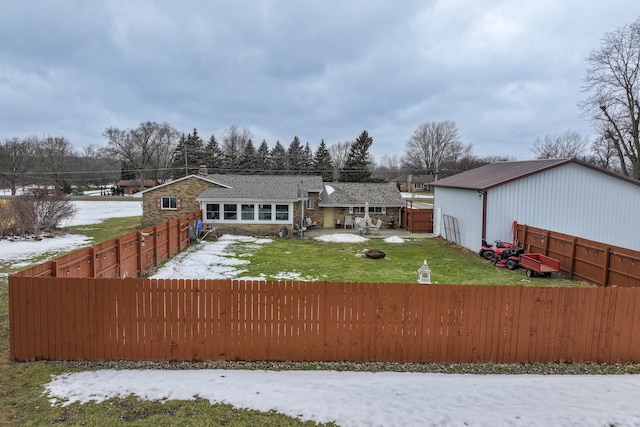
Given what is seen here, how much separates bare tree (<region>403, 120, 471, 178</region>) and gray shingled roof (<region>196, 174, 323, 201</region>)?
5511cm

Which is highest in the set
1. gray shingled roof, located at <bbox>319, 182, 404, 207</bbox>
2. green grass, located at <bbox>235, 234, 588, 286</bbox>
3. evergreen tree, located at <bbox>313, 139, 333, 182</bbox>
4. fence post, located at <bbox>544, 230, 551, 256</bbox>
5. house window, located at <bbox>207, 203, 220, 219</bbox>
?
evergreen tree, located at <bbox>313, 139, 333, 182</bbox>

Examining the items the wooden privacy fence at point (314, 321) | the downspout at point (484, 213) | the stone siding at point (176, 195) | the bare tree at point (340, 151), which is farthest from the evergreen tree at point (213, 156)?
the wooden privacy fence at point (314, 321)

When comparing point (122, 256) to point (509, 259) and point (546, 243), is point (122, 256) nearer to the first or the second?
point (509, 259)

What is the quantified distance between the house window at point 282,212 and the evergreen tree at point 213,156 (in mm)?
41228

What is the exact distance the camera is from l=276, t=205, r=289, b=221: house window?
23891mm

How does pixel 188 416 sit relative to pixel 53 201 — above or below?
below

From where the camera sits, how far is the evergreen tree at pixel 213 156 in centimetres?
6266

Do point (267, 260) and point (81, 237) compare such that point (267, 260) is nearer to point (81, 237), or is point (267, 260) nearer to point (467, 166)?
point (81, 237)

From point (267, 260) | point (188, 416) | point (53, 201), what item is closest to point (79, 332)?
point (188, 416)

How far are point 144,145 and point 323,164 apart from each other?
33.4 m

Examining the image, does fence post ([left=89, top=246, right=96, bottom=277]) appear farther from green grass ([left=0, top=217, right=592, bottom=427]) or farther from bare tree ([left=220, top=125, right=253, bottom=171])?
bare tree ([left=220, top=125, right=253, bottom=171])

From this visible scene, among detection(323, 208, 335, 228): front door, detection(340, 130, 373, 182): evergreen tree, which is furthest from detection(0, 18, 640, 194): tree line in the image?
detection(323, 208, 335, 228): front door

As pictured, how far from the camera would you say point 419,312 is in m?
6.32

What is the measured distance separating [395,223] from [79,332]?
2495cm
